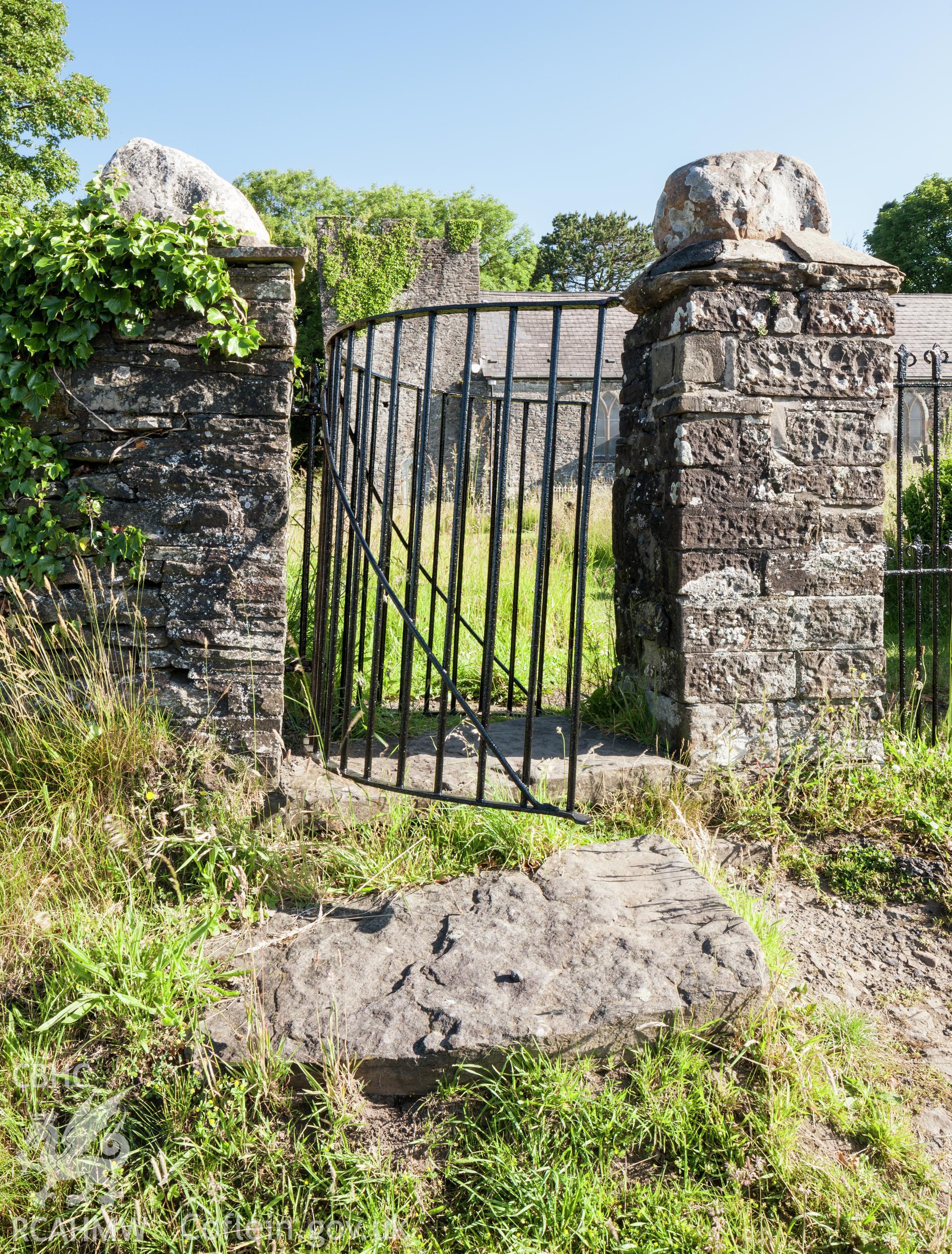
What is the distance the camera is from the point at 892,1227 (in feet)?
6.05

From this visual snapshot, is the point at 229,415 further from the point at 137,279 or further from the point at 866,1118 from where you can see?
the point at 866,1118

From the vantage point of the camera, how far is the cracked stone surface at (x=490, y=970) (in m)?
2.17

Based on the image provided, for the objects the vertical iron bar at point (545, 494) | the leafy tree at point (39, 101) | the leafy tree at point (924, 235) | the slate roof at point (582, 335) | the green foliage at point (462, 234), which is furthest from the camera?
the leafy tree at point (924, 235)

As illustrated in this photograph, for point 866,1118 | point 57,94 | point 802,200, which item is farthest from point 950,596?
point 57,94

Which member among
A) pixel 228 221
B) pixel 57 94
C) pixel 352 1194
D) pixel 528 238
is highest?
pixel 528 238

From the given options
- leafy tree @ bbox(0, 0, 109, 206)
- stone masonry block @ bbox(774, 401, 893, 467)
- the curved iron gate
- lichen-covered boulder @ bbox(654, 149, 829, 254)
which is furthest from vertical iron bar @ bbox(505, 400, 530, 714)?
leafy tree @ bbox(0, 0, 109, 206)

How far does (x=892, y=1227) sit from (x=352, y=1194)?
1.21m

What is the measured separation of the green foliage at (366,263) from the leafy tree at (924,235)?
→ 1722 centimetres

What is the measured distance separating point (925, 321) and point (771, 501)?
22.3 meters

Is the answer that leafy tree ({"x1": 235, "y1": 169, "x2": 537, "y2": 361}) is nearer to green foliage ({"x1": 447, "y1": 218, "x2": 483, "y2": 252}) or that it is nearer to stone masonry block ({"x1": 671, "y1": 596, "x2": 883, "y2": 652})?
green foliage ({"x1": 447, "y1": 218, "x2": 483, "y2": 252})

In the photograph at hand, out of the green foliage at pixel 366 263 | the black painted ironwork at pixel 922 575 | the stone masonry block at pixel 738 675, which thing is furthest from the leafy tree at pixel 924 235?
the stone masonry block at pixel 738 675

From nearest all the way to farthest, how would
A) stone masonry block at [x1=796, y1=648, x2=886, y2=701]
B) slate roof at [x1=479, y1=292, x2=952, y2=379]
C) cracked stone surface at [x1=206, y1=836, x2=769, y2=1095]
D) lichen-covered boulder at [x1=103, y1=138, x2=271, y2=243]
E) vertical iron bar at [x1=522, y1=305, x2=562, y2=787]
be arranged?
cracked stone surface at [x1=206, y1=836, x2=769, y2=1095] < vertical iron bar at [x1=522, y1=305, x2=562, y2=787] < lichen-covered boulder at [x1=103, y1=138, x2=271, y2=243] < stone masonry block at [x1=796, y1=648, x2=886, y2=701] < slate roof at [x1=479, y1=292, x2=952, y2=379]

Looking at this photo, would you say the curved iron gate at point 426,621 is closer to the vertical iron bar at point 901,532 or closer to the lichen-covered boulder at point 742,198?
the lichen-covered boulder at point 742,198

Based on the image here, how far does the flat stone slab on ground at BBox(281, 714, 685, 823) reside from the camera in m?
3.05
